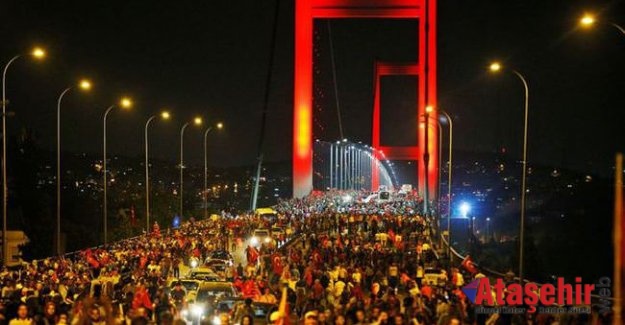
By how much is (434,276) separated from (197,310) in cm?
713

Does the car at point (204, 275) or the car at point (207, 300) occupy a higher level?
the car at point (207, 300)

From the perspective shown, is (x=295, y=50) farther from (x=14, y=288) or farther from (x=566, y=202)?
(x=14, y=288)

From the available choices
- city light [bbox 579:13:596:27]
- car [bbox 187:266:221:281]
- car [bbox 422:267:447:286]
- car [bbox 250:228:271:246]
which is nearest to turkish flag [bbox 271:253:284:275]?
car [bbox 187:266:221:281]

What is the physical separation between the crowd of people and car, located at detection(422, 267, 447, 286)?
0.46ft

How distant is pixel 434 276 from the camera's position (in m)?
22.0

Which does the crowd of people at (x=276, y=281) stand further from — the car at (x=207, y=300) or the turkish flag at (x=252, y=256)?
the car at (x=207, y=300)

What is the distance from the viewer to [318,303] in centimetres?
1532

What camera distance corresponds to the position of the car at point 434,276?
20.4 meters

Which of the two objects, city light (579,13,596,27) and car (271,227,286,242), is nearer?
city light (579,13,596,27)

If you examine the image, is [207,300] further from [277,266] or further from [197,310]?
[277,266]

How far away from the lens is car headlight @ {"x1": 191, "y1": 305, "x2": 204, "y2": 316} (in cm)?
1662

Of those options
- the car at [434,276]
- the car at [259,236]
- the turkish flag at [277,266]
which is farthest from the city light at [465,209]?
the turkish flag at [277,266]

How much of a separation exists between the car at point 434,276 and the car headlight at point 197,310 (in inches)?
208

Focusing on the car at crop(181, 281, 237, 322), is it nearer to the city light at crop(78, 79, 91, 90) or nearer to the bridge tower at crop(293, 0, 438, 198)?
the city light at crop(78, 79, 91, 90)
